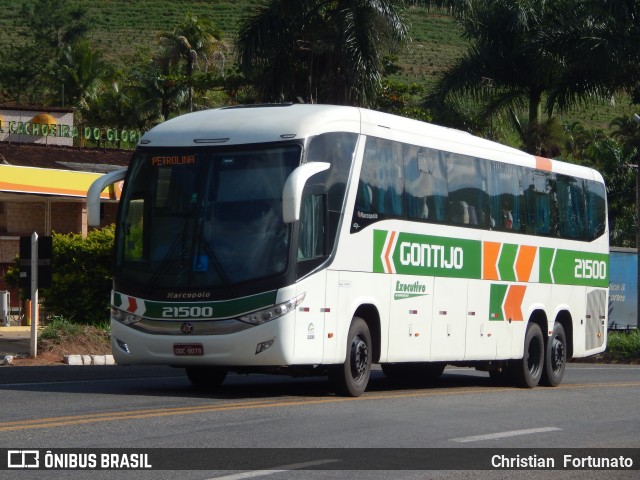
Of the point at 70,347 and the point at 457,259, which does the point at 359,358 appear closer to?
the point at 457,259

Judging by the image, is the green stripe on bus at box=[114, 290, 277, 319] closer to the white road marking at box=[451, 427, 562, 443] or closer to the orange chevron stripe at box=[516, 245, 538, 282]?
the white road marking at box=[451, 427, 562, 443]

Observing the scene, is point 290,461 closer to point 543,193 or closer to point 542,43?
point 543,193

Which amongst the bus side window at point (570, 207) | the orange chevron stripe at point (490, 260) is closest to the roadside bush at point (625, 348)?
the bus side window at point (570, 207)

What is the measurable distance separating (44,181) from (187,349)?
1984cm

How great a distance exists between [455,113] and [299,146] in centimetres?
3228

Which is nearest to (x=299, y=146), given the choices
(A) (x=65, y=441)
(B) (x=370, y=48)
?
(A) (x=65, y=441)

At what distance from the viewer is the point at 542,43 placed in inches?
1420

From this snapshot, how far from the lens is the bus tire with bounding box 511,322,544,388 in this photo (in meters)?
20.1

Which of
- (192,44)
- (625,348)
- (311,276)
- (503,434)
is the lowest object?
(625,348)

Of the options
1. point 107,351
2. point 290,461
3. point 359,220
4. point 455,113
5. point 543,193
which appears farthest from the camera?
point 455,113

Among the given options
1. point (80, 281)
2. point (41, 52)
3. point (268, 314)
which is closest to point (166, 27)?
point (41, 52)

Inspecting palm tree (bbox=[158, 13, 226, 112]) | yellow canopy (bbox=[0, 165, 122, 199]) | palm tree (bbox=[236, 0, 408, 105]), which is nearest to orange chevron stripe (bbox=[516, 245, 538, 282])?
palm tree (bbox=[236, 0, 408, 105])

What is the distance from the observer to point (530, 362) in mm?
20484

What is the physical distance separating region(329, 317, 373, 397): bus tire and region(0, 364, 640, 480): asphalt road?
0.79 feet
